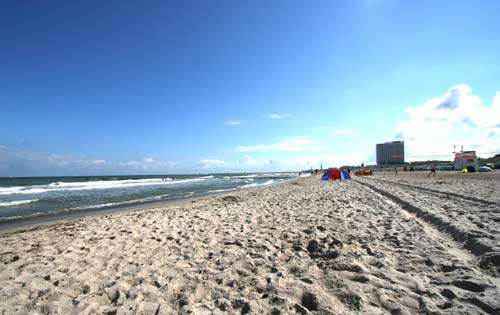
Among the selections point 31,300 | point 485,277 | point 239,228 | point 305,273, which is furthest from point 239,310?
point 239,228

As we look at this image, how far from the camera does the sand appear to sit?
3176mm

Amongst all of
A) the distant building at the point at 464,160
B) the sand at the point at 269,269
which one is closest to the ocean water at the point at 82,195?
the sand at the point at 269,269

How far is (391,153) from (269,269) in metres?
159

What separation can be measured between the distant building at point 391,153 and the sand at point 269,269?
14986cm

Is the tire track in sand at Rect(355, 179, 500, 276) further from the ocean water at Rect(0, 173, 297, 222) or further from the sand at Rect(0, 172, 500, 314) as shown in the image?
the ocean water at Rect(0, 173, 297, 222)

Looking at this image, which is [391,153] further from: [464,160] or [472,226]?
[472,226]

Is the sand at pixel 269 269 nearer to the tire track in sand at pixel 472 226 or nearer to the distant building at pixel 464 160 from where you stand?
the tire track in sand at pixel 472 226

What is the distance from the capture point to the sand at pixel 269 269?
318 cm

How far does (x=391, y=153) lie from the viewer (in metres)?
146

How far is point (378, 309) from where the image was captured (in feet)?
9.61

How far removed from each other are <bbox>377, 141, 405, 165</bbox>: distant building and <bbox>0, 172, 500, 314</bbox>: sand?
149863 mm

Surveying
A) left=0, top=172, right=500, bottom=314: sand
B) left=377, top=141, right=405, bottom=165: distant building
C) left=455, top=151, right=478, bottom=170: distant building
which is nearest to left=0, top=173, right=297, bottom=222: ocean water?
left=0, top=172, right=500, bottom=314: sand

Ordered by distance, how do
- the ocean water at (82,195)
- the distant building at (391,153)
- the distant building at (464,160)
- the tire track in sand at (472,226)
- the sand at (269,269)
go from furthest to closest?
the distant building at (391,153) < the distant building at (464,160) < the ocean water at (82,195) < the tire track in sand at (472,226) < the sand at (269,269)

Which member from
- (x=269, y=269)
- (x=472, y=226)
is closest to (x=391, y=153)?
(x=472, y=226)
